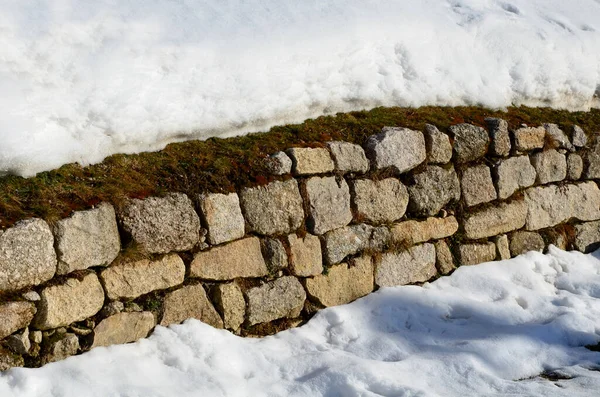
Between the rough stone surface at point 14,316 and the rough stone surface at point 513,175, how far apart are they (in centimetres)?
338

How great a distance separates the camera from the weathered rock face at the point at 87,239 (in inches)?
138

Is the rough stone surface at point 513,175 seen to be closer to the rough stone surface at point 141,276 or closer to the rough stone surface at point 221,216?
the rough stone surface at point 221,216

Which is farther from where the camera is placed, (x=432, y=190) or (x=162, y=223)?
(x=432, y=190)

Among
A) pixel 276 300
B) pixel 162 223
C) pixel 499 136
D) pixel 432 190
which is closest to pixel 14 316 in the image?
pixel 162 223

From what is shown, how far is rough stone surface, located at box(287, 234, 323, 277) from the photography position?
438cm

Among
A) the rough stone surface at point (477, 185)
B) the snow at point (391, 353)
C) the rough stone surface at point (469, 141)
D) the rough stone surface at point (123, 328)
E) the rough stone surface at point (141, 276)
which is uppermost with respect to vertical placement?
the rough stone surface at point (469, 141)

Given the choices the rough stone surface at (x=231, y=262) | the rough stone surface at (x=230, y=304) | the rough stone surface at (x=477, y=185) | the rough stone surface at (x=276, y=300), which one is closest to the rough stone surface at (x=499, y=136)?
the rough stone surface at (x=477, y=185)

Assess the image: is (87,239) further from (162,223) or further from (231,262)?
(231,262)

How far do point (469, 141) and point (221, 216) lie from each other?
2086 mm

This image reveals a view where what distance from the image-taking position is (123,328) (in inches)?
147

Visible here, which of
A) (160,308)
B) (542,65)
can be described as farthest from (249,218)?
(542,65)

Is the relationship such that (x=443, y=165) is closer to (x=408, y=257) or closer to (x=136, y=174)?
(x=408, y=257)

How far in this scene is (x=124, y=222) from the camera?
3.75 meters

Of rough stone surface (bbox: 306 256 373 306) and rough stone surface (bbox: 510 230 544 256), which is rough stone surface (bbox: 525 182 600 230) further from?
rough stone surface (bbox: 306 256 373 306)
